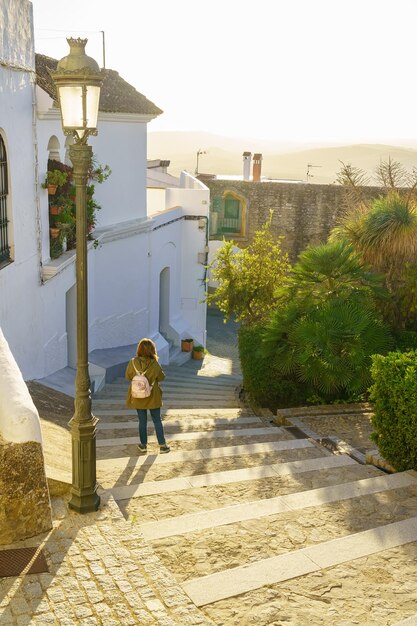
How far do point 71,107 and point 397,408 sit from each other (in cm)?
472

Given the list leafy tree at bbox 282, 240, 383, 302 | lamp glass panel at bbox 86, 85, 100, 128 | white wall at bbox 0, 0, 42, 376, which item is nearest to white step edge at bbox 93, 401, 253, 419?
white wall at bbox 0, 0, 42, 376

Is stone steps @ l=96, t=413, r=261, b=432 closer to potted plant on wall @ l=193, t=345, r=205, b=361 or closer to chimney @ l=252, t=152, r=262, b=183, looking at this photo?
Result: potted plant on wall @ l=193, t=345, r=205, b=361

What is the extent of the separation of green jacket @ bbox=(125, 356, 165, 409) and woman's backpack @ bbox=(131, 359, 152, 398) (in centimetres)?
5

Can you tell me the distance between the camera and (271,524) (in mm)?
5922

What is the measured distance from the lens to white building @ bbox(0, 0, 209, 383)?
1027 centimetres

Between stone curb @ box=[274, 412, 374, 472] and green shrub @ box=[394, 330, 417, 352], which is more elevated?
green shrub @ box=[394, 330, 417, 352]

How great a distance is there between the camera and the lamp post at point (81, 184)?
5.58 metres

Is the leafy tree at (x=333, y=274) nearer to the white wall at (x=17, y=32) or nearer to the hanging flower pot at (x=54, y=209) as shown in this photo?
the hanging flower pot at (x=54, y=209)

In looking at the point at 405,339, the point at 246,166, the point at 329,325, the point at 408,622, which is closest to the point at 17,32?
the point at 329,325

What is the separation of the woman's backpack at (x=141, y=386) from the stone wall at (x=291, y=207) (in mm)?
24475

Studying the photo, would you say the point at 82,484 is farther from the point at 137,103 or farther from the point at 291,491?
the point at 137,103

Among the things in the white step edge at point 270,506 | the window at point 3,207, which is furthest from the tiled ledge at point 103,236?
the white step edge at point 270,506

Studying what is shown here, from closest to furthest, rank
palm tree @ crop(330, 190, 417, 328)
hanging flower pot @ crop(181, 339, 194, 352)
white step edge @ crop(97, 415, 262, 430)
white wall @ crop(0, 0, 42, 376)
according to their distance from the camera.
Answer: white wall @ crop(0, 0, 42, 376)
white step edge @ crop(97, 415, 262, 430)
palm tree @ crop(330, 190, 417, 328)
hanging flower pot @ crop(181, 339, 194, 352)

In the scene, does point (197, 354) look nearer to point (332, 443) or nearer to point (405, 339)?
point (405, 339)
